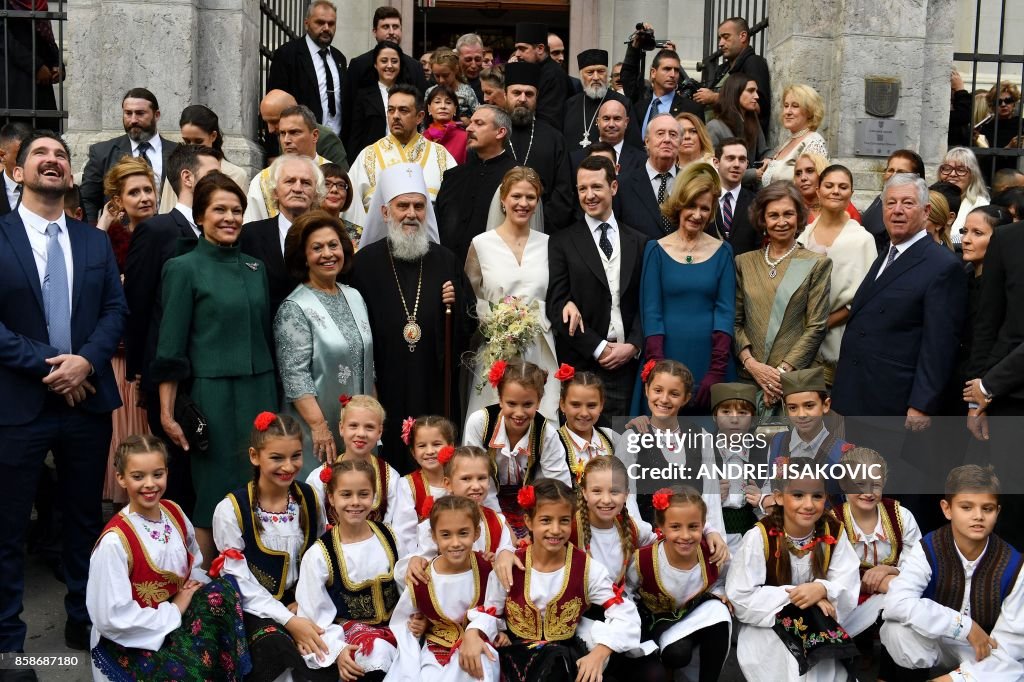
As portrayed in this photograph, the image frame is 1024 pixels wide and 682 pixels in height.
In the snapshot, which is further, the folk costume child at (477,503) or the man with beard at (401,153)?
the man with beard at (401,153)

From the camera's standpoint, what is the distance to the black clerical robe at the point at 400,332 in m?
Answer: 5.96

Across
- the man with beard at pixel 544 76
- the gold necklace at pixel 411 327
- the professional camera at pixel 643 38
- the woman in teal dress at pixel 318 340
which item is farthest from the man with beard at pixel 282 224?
the professional camera at pixel 643 38

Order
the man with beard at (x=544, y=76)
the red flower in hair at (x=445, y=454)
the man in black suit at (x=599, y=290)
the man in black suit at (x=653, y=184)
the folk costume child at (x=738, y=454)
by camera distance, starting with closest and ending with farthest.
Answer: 1. the red flower in hair at (x=445, y=454)
2. the folk costume child at (x=738, y=454)
3. the man in black suit at (x=599, y=290)
4. the man in black suit at (x=653, y=184)
5. the man with beard at (x=544, y=76)

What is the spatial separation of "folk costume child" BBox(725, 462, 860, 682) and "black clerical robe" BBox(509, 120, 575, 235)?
95.1 inches

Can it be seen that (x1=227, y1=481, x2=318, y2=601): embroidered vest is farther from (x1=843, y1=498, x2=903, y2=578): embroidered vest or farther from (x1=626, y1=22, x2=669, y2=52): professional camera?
(x1=626, y1=22, x2=669, y2=52): professional camera

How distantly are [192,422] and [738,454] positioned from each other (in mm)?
2474

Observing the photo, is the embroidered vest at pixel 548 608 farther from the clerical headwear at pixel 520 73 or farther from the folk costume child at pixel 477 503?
the clerical headwear at pixel 520 73

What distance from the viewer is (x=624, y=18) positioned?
13.7m

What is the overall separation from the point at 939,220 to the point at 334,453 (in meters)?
3.39

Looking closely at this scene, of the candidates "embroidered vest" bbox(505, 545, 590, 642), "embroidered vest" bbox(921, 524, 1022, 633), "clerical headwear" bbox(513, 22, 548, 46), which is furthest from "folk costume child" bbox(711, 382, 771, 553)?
"clerical headwear" bbox(513, 22, 548, 46)

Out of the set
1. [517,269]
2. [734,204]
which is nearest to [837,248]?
[734,204]

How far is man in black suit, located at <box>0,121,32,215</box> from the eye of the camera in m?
6.64

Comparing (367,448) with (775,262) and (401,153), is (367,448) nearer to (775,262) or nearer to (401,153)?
(775,262)

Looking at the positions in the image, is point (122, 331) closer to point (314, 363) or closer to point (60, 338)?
point (60, 338)
